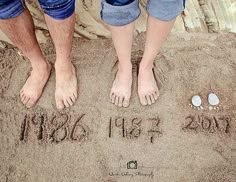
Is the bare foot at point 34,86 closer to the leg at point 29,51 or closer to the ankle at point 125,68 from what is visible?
the leg at point 29,51

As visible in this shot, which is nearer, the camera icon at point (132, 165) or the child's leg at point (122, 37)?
the child's leg at point (122, 37)

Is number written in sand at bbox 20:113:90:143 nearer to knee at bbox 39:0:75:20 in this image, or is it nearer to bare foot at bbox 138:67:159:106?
bare foot at bbox 138:67:159:106

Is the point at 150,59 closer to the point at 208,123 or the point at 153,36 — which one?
the point at 153,36

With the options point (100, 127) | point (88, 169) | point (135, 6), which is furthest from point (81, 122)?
point (135, 6)

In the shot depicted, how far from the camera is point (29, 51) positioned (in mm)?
1852

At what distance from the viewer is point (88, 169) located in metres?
1.84

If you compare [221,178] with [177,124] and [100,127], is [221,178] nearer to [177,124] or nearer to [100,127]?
[177,124]

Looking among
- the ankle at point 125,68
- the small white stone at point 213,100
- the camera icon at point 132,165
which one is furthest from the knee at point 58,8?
the small white stone at point 213,100

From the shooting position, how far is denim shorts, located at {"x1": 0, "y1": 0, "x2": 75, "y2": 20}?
1487mm

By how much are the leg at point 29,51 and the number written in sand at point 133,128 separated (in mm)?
419

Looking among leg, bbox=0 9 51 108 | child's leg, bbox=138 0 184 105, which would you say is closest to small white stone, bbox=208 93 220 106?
child's leg, bbox=138 0 184 105

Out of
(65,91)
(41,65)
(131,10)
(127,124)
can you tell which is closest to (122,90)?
(127,124)

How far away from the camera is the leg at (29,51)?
5.47 feet

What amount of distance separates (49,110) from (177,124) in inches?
25.8
